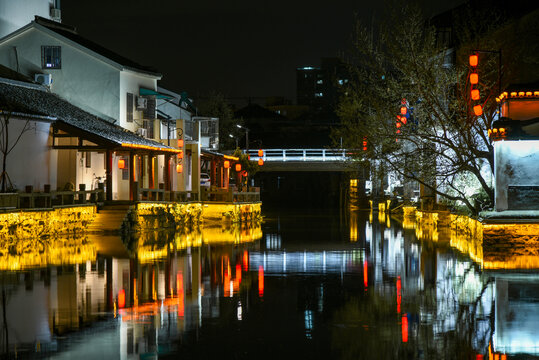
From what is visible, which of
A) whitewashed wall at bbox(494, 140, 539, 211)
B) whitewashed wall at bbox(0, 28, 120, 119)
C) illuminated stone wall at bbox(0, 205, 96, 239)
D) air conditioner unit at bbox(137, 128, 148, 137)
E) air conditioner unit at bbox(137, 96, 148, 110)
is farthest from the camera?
air conditioner unit at bbox(137, 96, 148, 110)

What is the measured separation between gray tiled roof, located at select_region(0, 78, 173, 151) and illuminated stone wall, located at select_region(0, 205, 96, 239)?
123 inches

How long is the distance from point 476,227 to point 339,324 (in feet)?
52.3

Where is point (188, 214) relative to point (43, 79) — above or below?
below

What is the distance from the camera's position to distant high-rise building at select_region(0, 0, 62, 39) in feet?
129

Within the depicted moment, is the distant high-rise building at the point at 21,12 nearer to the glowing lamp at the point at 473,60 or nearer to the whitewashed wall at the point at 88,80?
the whitewashed wall at the point at 88,80

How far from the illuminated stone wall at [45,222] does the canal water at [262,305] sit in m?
2.39

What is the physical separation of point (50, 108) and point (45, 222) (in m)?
6.48

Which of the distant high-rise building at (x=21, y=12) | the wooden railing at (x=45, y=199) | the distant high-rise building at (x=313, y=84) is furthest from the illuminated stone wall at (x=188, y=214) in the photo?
the distant high-rise building at (x=313, y=84)

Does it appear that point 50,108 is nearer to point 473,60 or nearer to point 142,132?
point 142,132

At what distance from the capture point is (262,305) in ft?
39.1

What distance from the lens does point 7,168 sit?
28.0 meters

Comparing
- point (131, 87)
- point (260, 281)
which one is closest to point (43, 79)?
point (131, 87)

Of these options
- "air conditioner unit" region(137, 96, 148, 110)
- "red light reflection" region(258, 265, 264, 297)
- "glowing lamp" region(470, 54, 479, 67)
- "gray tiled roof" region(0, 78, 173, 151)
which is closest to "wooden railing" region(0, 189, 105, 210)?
"gray tiled roof" region(0, 78, 173, 151)

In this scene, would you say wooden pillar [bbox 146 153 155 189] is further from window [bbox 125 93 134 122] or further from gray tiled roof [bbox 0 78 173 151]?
window [bbox 125 93 134 122]
